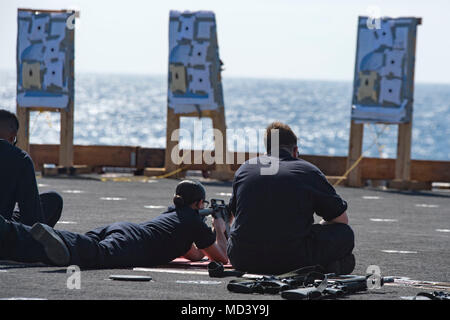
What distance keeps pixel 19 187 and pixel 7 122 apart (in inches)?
24.6

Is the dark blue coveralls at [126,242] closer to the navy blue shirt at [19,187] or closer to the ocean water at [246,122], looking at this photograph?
the navy blue shirt at [19,187]

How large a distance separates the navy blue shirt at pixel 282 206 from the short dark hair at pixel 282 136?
8cm

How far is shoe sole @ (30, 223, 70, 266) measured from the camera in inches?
312

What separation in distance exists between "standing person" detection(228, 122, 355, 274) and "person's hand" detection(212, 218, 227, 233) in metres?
0.76

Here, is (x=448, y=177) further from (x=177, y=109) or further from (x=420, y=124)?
(x=420, y=124)

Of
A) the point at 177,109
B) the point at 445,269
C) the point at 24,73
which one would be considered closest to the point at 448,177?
the point at 177,109

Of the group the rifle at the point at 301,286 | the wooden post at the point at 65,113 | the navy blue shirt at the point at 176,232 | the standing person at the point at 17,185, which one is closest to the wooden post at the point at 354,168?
the wooden post at the point at 65,113

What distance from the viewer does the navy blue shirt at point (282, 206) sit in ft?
26.9

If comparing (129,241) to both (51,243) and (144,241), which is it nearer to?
(144,241)

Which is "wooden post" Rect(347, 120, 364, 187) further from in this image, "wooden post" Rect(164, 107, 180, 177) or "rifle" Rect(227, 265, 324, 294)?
"rifle" Rect(227, 265, 324, 294)

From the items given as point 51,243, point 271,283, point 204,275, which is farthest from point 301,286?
point 51,243

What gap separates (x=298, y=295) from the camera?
23.0 feet

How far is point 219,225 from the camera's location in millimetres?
9219

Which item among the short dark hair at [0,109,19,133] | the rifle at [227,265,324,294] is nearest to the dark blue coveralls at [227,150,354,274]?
the rifle at [227,265,324,294]
